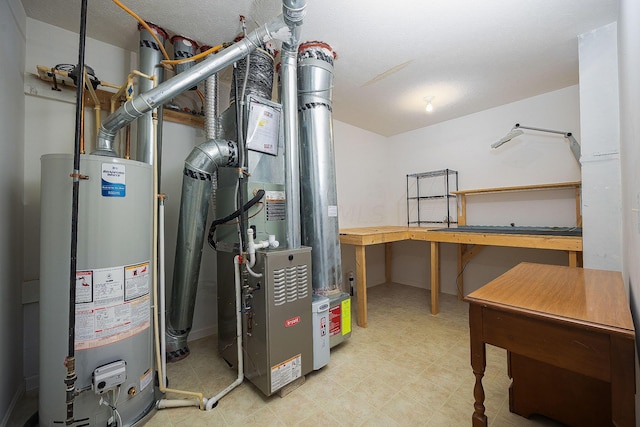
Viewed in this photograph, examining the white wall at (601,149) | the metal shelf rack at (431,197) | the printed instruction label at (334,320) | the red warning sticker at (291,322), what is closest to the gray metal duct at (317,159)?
the printed instruction label at (334,320)

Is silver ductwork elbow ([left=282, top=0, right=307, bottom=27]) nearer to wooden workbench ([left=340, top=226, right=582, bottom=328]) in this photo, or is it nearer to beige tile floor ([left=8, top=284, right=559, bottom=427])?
wooden workbench ([left=340, top=226, right=582, bottom=328])

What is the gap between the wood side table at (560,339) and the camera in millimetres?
749

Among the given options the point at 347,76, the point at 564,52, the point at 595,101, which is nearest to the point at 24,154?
the point at 347,76

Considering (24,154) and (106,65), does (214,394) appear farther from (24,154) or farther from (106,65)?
(106,65)

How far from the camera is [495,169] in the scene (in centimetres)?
323

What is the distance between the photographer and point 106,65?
1.96 meters

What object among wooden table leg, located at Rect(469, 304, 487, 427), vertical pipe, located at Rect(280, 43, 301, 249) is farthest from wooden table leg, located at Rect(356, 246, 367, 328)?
wooden table leg, located at Rect(469, 304, 487, 427)

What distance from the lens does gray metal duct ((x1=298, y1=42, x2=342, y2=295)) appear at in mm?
1975

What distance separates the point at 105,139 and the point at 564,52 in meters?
3.45

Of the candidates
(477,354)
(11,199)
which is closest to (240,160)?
(11,199)

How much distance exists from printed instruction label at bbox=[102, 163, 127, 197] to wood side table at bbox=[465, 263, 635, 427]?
1643 millimetres

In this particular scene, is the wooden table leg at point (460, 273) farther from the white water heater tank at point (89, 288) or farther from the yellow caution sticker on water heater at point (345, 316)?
the white water heater tank at point (89, 288)

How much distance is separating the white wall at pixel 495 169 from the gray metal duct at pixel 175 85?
291 cm

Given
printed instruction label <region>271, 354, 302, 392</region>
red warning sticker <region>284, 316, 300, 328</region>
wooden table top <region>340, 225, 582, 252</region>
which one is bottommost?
printed instruction label <region>271, 354, 302, 392</region>
